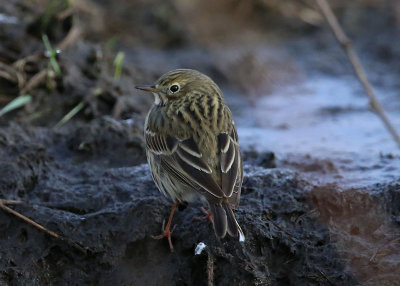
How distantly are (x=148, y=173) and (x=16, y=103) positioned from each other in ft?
7.05

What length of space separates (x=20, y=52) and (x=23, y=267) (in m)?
3.81

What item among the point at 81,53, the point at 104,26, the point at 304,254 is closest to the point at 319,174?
the point at 304,254

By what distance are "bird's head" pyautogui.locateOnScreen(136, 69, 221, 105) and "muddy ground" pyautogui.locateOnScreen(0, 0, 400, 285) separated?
2.61 feet

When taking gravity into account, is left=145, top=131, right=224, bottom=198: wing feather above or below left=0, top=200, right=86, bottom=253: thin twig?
above

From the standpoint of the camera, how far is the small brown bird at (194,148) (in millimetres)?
4105

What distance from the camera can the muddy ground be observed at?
4379 millimetres

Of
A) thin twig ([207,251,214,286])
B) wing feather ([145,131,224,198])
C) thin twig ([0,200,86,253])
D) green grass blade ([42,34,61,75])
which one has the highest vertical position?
green grass blade ([42,34,61,75])

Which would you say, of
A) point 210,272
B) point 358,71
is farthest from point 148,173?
point 358,71

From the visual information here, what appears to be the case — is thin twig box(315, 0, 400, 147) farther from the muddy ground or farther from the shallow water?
the shallow water

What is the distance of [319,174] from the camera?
5.74m

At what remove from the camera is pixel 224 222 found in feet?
12.8

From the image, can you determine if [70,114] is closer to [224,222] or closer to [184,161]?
[184,161]

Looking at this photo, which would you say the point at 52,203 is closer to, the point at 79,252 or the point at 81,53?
the point at 79,252

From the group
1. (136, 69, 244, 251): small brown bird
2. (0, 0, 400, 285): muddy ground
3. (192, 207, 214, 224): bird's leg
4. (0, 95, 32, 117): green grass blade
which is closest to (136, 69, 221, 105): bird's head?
(136, 69, 244, 251): small brown bird
